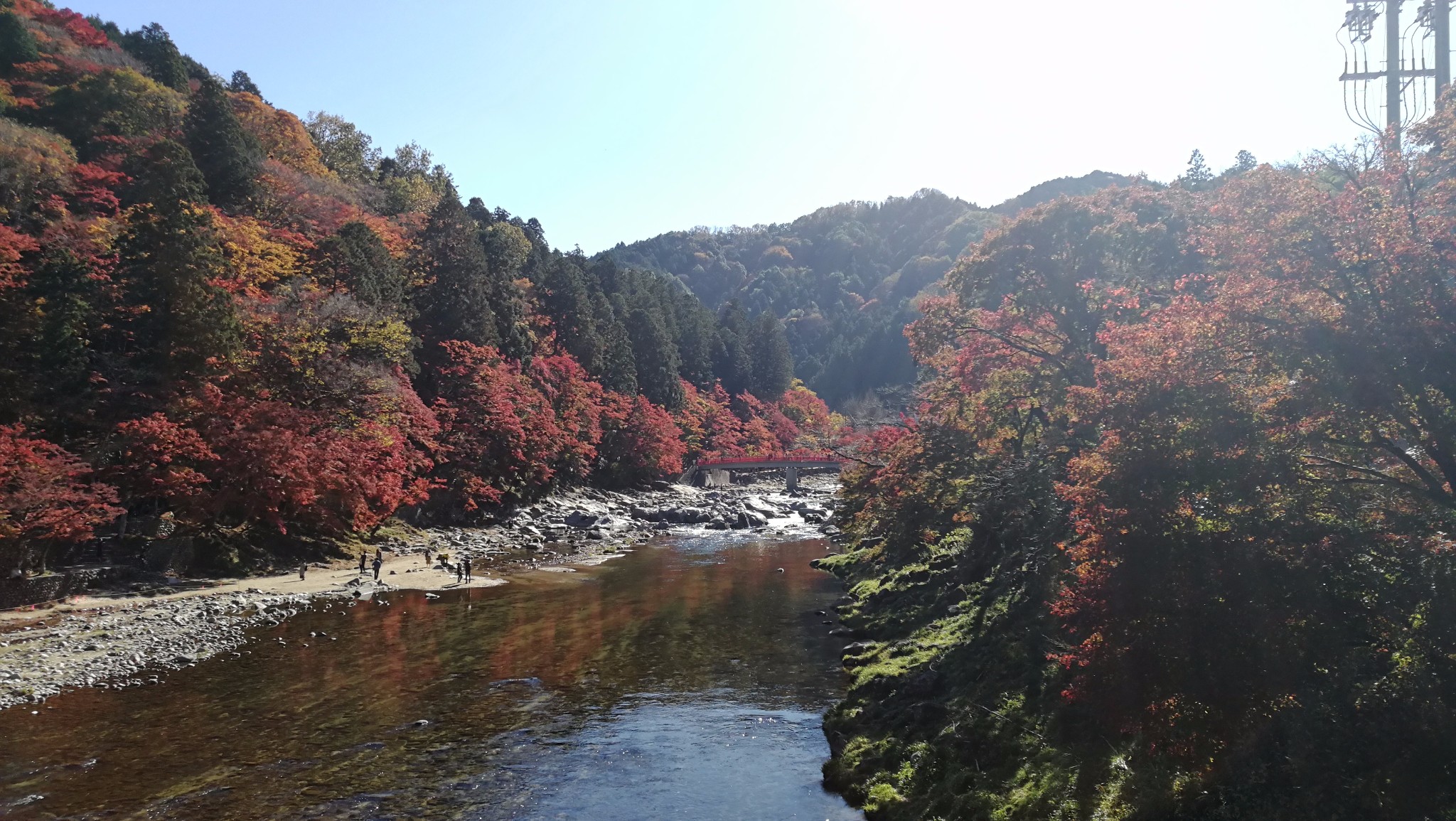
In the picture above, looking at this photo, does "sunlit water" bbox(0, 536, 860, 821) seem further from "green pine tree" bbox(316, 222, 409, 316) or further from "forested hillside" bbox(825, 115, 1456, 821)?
"green pine tree" bbox(316, 222, 409, 316)

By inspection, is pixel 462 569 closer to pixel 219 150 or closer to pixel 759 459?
pixel 219 150

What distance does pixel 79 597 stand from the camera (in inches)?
966

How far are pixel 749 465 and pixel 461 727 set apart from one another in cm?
6089

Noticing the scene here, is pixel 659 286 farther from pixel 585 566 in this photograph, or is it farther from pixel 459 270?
pixel 585 566

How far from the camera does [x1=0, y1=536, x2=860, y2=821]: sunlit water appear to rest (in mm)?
12375

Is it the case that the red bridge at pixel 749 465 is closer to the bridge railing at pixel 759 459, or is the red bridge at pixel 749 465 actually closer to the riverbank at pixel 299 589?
the bridge railing at pixel 759 459

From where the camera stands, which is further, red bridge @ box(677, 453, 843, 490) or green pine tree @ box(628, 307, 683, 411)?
green pine tree @ box(628, 307, 683, 411)

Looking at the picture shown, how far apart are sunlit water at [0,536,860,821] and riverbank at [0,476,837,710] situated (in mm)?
1240

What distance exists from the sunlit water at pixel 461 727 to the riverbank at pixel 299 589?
124 cm

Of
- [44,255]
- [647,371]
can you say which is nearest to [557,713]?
[44,255]

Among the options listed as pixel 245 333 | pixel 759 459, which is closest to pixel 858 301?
pixel 759 459

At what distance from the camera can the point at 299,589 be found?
2894 centimetres

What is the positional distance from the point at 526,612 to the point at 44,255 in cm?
2234

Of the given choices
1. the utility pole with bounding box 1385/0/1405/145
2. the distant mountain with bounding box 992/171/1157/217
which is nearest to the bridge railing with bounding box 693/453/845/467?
the utility pole with bounding box 1385/0/1405/145
